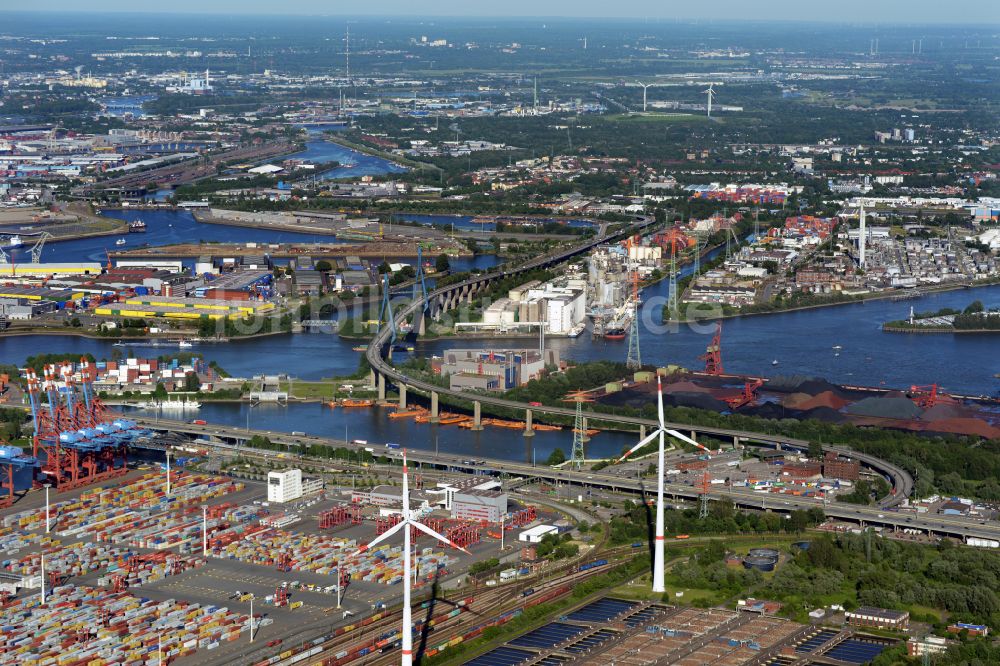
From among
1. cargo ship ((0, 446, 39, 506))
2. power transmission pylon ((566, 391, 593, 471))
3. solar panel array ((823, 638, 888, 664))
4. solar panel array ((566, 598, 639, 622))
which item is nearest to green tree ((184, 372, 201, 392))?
cargo ship ((0, 446, 39, 506))

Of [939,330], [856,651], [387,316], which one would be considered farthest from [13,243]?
[856,651]

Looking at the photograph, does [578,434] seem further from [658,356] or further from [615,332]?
[615,332]

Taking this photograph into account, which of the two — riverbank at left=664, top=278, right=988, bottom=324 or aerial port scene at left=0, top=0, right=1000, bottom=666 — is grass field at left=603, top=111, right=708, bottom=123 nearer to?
aerial port scene at left=0, top=0, right=1000, bottom=666

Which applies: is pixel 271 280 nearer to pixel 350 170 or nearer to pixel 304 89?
pixel 350 170

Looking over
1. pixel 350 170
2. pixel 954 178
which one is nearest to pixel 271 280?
pixel 350 170

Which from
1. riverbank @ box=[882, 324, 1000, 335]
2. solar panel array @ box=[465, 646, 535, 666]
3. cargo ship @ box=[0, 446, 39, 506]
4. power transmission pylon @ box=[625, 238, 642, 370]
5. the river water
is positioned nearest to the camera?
solar panel array @ box=[465, 646, 535, 666]
